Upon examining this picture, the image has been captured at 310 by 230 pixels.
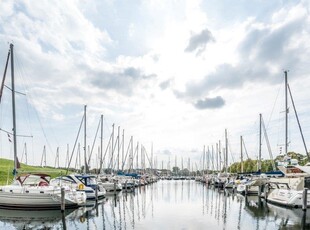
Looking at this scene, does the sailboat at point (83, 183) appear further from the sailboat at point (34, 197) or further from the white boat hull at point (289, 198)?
the white boat hull at point (289, 198)

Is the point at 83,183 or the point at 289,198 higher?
the point at 83,183

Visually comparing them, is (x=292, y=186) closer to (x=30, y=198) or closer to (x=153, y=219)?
(x=153, y=219)

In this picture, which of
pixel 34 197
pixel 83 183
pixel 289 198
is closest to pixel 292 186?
pixel 289 198

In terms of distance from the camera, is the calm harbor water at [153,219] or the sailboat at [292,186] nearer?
the calm harbor water at [153,219]

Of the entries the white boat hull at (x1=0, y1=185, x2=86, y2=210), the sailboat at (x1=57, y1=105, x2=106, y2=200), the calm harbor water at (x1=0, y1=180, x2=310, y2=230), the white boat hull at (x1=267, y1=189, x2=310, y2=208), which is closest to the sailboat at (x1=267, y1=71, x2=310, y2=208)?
the white boat hull at (x1=267, y1=189, x2=310, y2=208)

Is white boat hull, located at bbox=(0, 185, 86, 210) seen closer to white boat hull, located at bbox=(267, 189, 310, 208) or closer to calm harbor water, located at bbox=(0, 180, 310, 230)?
calm harbor water, located at bbox=(0, 180, 310, 230)

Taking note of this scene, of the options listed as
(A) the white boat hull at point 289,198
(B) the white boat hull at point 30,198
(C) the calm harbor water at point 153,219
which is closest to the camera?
(C) the calm harbor water at point 153,219

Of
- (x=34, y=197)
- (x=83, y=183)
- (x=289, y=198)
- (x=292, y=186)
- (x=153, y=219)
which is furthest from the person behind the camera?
(x=83, y=183)

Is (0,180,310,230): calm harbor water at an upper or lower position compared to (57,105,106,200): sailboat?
lower

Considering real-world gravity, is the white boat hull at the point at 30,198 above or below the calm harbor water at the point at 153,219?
above

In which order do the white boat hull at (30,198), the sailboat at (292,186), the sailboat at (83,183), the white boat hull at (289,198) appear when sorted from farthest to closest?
the sailboat at (83,183)
the sailboat at (292,186)
the white boat hull at (289,198)
the white boat hull at (30,198)

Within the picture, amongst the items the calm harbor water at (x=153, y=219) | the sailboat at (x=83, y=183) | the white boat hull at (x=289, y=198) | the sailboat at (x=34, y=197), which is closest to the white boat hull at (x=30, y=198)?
the sailboat at (x=34, y=197)

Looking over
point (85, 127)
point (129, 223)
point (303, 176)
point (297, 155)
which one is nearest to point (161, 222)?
point (129, 223)

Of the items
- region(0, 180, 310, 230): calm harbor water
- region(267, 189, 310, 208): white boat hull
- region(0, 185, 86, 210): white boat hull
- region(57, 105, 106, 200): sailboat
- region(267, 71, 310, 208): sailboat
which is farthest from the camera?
region(57, 105, 106, 200): sailboat
